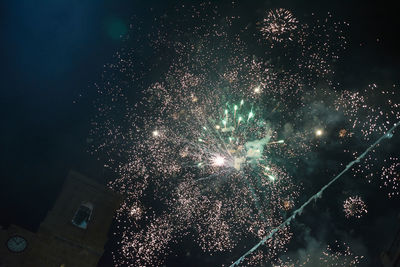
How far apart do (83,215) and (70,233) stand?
116 centimetres

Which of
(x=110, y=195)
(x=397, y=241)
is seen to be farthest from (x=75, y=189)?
(x=397, y=241)

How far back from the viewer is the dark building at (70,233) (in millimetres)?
12289

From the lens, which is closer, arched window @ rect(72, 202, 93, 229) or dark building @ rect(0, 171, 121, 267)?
dark building @ rect(0, 171, 121, 267)

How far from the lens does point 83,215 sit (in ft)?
48.7

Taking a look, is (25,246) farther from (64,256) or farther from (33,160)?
(33,160)

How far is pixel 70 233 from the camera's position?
13.9 m

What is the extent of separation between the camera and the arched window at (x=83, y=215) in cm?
1441

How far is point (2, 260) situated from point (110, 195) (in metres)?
5.54

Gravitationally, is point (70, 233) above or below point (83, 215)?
below

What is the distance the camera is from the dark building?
12.3m

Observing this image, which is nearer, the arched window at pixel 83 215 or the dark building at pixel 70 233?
the dark building at pixel 70 233

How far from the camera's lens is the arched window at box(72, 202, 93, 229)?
14.4m

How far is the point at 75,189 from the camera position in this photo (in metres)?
14.8

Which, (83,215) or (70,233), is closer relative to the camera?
(70,233)
